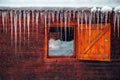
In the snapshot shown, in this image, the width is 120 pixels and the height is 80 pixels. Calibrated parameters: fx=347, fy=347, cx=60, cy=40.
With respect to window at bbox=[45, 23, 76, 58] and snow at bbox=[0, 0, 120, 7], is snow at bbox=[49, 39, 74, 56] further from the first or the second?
snow at bbox=[0, 0, 120, 7]

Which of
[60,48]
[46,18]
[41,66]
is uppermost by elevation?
[46,18]

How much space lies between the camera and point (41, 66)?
1087 cm

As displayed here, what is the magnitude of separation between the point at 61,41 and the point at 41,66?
42.3 inches

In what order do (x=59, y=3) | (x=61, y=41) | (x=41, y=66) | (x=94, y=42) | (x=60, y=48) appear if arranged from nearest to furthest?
(x=59, y=3) < (x=94, y=42) < (x=41, y=66) < (x=60, y=48) < (x=61, y=41)

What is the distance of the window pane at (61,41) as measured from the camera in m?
11.0

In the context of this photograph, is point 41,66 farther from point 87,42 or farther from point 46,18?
point 87,42

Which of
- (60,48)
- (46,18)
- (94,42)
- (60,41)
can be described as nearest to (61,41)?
(60,41)

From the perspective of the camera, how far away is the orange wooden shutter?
417 inches

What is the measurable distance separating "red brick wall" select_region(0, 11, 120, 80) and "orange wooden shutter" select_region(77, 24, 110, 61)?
0.27 meters

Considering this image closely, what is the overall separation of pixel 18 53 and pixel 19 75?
2.31 ft

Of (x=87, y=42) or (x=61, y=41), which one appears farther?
(x=61, y=41)

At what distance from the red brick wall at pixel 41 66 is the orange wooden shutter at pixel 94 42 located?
0.27 metres

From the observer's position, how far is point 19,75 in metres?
11.0

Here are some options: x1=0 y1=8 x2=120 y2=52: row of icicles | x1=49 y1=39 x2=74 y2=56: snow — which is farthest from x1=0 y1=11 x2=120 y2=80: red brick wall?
x1=49 y1=39 x2=74 y2=56: snow
